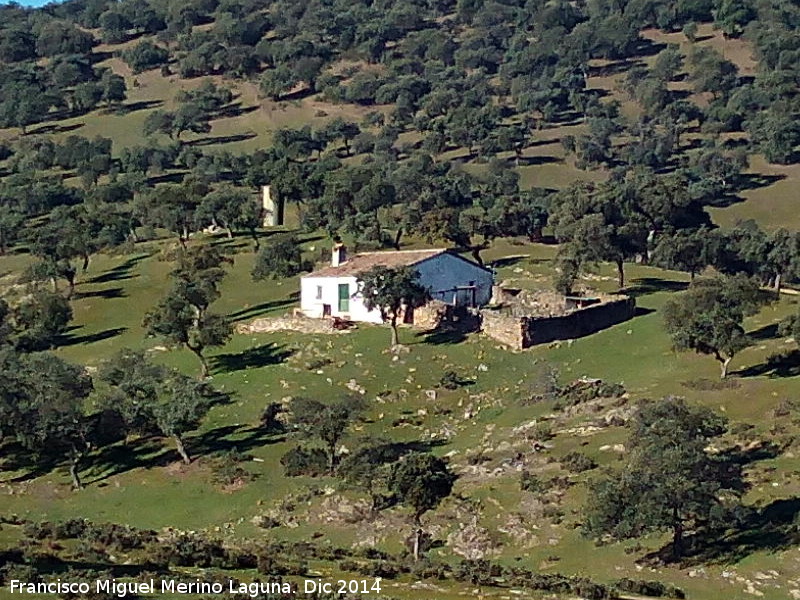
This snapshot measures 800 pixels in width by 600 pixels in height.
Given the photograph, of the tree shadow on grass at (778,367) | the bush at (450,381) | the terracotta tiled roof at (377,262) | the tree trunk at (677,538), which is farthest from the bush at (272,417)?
the tree trunk at (677,538)

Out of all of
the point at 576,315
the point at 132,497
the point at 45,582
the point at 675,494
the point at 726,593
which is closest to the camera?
the point at 45,582

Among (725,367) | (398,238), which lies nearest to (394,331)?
(725,367)

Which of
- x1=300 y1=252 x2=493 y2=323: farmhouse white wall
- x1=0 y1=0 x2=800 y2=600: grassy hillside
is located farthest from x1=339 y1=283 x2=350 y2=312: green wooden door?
x1=0 y1=0 x2=800 y2=600: grassy hillside

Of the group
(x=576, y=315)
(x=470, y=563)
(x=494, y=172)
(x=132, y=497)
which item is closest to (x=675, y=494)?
(x=470, y=563)

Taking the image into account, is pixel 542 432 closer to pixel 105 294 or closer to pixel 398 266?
pixel 398 266

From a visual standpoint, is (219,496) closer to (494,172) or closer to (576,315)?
(576,315)

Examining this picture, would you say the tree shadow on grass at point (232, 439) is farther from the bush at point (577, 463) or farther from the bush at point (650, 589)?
the bush at point (650, 589)

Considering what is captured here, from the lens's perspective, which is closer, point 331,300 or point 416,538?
point 416,538
